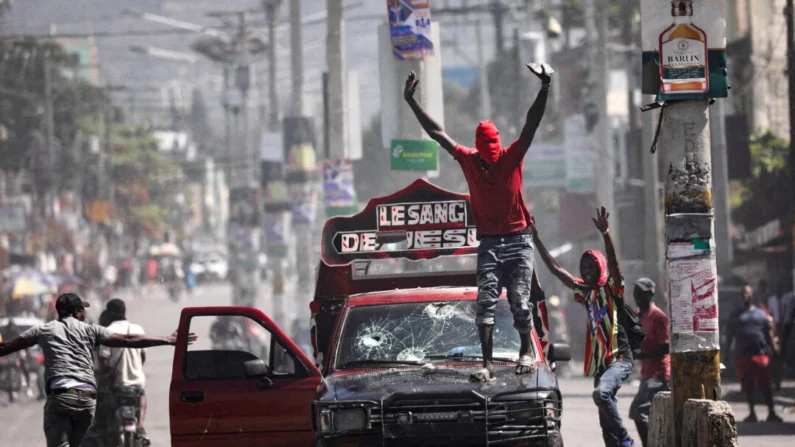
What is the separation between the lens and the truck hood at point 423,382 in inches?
336

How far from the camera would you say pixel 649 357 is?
11453 millimetres

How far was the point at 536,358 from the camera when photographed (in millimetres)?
9414

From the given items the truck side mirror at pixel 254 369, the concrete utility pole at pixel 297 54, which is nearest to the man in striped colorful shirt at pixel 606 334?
the truck side mirror at pixel 254 369

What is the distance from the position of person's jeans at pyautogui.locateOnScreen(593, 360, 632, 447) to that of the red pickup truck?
43 cm

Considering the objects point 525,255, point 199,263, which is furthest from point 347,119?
point 199,263

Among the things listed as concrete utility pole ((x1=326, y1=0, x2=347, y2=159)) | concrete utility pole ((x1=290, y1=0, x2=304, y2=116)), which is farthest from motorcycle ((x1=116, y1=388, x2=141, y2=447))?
concrete utility pole ((x1=290, y1=0, x2=304, y2=116))

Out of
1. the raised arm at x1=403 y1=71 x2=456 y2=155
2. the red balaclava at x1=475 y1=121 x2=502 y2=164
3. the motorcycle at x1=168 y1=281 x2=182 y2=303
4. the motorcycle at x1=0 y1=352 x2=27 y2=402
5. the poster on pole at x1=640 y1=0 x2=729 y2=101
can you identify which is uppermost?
the poster on pole at x1=640 y1=0 x2=729 y2=101

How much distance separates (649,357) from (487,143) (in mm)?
3059

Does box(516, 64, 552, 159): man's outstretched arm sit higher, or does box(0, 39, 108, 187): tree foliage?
box(0, 39, 108, 187): tree foliage

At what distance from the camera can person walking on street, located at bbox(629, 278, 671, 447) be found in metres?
11.5

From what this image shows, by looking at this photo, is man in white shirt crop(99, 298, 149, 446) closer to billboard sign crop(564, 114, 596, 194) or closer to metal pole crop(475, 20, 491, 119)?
billboard sign crop(564, 114, 596, 194)

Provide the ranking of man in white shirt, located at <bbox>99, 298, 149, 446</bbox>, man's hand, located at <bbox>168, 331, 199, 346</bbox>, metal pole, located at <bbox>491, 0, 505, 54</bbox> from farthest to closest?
metal pole, located at <bbox>491, 0, 505, 54</bbox> < man in white shirt, located at <bbox>99, 298, 149, 446</bbox> < man's hand, located at <bbox>168, 331, 199, 346</bbox>


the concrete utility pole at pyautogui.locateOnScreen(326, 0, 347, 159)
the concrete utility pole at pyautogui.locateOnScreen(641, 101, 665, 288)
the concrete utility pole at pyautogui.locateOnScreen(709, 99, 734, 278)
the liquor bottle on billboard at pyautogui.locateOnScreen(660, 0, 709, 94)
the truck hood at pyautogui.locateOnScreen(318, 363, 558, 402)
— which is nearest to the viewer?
the truck hood at pyautogui.locateOnScreen(318, 363, 558, 402)

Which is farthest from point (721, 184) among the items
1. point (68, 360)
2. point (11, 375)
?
point (68, 360)
